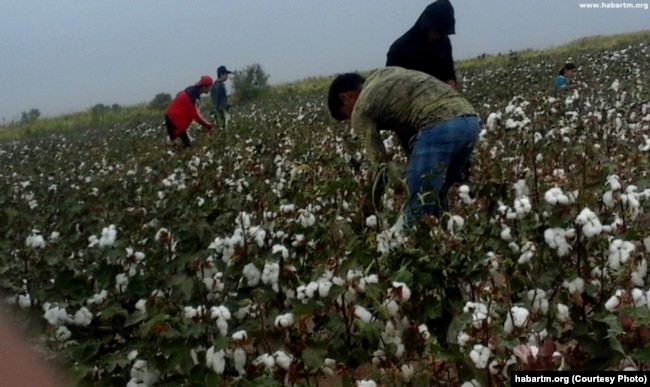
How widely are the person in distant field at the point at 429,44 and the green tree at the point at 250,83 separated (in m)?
25.6

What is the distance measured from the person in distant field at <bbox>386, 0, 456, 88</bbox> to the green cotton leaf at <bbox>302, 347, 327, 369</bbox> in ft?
7.20

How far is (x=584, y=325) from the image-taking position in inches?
81.3

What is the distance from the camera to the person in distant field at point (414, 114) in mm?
3557

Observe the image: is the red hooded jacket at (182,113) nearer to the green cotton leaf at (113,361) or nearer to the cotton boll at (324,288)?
the green cotton leaf at (113,361)

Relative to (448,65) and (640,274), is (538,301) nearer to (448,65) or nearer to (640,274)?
(640,274)

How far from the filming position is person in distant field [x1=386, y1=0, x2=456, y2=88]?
12.9 ft

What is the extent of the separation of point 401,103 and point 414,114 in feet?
0.28

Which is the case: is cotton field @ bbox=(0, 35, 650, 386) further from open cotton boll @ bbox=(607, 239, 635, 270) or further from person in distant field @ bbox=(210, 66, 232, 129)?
person in distant field @ bbox=(210, 66, 232, 129)

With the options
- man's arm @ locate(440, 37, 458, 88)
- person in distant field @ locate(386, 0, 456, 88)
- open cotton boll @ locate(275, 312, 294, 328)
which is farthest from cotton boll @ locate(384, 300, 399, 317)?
man's arm @ locate(440, 37, 458, 88)

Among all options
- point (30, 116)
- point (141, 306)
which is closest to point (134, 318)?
point (141, 306)

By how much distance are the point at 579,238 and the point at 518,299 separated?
313 millimetres

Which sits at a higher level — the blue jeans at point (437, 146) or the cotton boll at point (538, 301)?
the blue jeans at point (437, 146)

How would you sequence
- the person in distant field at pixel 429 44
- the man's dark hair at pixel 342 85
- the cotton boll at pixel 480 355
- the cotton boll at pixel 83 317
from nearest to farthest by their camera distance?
the cotton boll at pixel 480 355
the cotton boll at pixel 83 317
the man's dark hair at pixel 342 85
the person in distant field at pixel 429 44

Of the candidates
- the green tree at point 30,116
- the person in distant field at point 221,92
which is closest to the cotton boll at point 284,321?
the person in distant field at point 221,92
